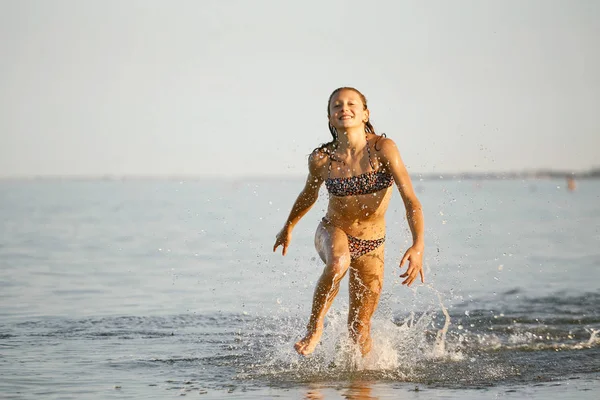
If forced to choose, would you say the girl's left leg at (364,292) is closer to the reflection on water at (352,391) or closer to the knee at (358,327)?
the knee at (358,327)

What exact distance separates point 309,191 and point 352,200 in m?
0.44

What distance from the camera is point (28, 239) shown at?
26984 millimetres

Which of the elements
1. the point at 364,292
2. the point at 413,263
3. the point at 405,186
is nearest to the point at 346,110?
the point at 405,186

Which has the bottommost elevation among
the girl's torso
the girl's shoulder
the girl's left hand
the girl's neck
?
the girl's left hand

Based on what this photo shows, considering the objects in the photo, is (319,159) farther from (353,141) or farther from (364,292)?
(364,292)

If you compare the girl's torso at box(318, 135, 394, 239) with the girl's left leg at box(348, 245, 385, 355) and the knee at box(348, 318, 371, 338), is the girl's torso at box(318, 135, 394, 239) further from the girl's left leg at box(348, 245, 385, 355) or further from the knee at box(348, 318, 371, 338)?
the knee at box(348, 318, 371, 338)

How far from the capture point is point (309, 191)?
8.67 meters

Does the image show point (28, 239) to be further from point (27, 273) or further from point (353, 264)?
point (353, 264)

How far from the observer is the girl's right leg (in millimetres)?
8172

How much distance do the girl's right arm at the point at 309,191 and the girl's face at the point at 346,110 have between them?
31 cm

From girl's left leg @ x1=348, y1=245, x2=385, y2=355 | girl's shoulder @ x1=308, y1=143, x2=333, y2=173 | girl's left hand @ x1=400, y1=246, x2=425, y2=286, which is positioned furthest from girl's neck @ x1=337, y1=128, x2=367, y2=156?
girl's left hand @ x1=400, y1=246, x2=425, y2=286

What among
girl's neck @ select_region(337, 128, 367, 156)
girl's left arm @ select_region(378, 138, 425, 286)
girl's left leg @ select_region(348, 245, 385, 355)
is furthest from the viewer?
girl's left leg @ select_region(348, 245, 385, 355)

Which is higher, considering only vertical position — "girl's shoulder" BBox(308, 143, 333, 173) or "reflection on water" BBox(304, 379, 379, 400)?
"girl's shoulder" BBox(308, 143, 333, 173)


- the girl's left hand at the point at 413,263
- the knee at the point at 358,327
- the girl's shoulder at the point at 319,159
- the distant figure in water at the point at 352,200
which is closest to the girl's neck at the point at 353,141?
the distant figure in water at the point at 352,200
